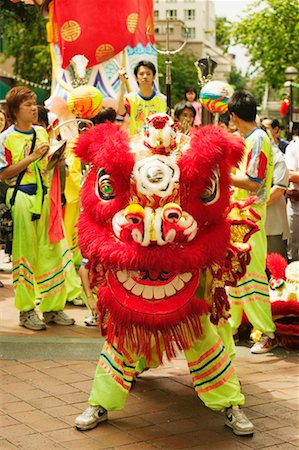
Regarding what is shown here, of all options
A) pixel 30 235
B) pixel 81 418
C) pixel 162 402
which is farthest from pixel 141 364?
pixel 30 235

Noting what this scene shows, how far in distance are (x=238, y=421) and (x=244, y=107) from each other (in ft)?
7.83

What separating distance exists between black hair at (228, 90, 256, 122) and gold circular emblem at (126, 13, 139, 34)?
5.59 m

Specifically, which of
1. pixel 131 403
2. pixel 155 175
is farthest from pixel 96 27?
pixel 155 175

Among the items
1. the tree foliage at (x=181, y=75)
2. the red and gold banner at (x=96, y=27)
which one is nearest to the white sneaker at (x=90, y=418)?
the red and gold banner at (x=96, y=27)

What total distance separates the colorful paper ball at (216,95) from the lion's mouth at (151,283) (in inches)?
116

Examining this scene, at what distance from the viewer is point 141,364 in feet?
17.2

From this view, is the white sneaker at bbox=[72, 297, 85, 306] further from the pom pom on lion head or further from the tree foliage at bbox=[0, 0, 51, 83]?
the tree foliage at bbox=[0, 0, 51, 83]

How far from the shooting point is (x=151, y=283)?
4418 mm

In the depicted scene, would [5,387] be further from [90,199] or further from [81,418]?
[90,199]

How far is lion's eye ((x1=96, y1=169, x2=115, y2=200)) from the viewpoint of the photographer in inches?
176

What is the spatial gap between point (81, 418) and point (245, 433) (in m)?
0.84

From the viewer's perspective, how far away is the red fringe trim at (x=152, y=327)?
4395 millimetres

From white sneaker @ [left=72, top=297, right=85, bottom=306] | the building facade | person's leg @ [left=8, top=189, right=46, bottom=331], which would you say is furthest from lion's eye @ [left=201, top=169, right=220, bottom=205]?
the building facade

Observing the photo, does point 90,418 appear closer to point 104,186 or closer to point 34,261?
point 104,186
